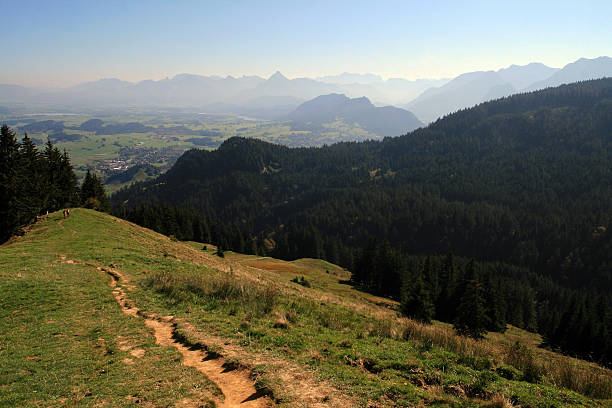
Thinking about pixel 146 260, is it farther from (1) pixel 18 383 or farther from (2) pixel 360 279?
(2) pixel 360 279

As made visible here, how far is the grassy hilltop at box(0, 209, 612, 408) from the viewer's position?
8.54 metres

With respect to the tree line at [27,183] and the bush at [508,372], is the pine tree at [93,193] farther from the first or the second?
the bush at [508,372]

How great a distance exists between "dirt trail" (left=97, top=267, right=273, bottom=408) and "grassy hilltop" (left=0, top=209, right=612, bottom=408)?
0.51 feet

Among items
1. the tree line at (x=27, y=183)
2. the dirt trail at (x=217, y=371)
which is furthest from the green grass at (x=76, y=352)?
the tree line at (x=27, y=183)

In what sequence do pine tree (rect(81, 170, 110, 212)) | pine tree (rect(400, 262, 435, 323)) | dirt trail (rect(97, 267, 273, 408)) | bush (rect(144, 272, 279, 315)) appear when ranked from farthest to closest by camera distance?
pine tree (rect(81, 170, 110, 212)) → pine tree (rect(400, 262, 435, 323)) → bush (rect(144, 272, 279, 315)) → dirt trail (rect(97, 267, 273, 408))

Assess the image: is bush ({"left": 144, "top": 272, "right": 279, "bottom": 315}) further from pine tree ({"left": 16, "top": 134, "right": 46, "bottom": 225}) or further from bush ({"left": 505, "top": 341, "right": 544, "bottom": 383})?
pine tree ({"left": 16, "top": 134, "right": 46, "bottom": 225})

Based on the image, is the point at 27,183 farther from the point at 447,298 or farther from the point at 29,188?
the point at 447,298

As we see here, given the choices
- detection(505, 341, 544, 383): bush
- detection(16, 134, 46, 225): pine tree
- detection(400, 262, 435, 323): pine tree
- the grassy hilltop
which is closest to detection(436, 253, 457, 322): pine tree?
detection(400, 262, 435, 323): pine tree

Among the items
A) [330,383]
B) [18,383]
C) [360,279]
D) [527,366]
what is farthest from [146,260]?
[360,279]

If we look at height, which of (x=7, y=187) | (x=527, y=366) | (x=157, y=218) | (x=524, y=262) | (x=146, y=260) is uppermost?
(x=7, y=187)

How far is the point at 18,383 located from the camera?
9312mm

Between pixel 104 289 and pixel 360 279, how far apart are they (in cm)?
6300

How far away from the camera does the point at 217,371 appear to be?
32.7 feet

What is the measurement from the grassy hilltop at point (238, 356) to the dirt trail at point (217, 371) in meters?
0.15
